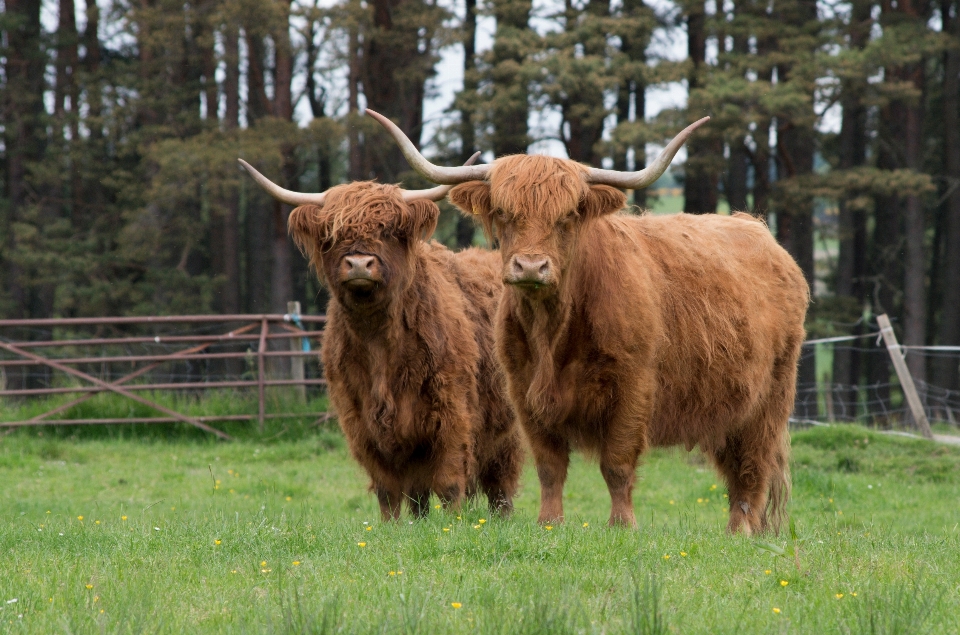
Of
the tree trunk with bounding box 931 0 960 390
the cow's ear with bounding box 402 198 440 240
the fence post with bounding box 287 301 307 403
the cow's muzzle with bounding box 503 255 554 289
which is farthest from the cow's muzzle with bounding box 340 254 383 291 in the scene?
the tree trunk with bounding box 931 0 960 390

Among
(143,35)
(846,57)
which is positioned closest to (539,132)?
(846,57)

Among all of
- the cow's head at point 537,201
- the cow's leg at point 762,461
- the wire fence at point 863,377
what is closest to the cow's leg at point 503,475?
the cow's leg at point 762,461

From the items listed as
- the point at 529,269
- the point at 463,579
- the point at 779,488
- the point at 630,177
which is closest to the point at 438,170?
the point at 630,177

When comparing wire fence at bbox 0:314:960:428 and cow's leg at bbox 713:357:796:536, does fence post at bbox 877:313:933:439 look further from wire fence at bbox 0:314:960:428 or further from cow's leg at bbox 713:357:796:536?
cow's leg at bbox 713:357:796:536

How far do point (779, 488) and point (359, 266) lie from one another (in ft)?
10.3

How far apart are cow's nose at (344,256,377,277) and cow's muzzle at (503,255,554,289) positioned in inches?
51.2

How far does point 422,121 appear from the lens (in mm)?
23031

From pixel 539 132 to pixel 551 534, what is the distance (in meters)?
18.0

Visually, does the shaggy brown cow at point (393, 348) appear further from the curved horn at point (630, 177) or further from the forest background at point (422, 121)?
the forest background at point (422, 121)

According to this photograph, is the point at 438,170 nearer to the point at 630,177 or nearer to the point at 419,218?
the point at 419,218

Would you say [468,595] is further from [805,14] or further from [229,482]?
[805,14]

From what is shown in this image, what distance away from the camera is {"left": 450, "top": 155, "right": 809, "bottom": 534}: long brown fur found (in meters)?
5.13

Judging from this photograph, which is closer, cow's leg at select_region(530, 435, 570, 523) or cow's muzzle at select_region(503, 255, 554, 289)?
cow's muzzle at select_region(503, 255, 554, 289)

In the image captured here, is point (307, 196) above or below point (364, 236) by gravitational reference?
above
